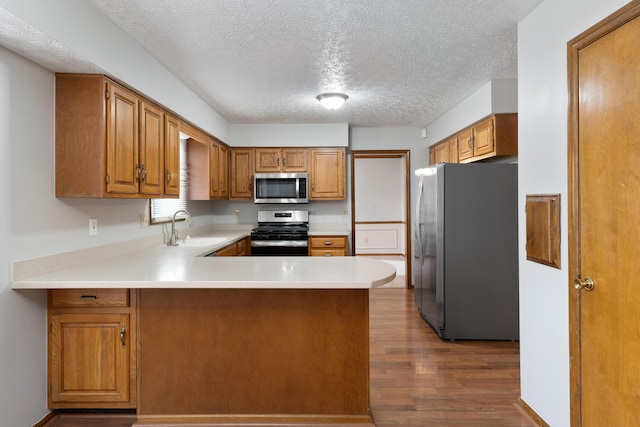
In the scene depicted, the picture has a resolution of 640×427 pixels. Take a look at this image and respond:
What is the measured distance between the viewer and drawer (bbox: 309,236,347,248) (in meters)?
4.98

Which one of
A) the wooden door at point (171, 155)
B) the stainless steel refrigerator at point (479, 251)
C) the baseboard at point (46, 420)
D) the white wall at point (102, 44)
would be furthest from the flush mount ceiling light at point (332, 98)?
the baseboard at point (46, 420)

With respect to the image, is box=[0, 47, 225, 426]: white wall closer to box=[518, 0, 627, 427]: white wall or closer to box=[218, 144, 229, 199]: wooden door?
box=[218, 144, 229, 199]: wooden door

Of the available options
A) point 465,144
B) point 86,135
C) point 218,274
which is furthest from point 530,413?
point 86,135

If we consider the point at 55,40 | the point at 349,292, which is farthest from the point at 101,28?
the point at 349,292

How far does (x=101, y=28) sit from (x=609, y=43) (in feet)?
8.43

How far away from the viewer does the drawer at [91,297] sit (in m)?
2.19

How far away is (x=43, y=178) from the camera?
7.26ft

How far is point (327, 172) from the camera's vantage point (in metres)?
5.29

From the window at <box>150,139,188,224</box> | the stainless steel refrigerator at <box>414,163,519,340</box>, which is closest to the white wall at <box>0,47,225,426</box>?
the window at <box>150,139,188,224</box>

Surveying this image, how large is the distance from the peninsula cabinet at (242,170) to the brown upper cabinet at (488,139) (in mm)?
2635

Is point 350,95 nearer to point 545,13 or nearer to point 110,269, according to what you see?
point 545,13

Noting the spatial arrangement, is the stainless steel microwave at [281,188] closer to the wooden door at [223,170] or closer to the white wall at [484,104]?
the wooden door at [223,170]

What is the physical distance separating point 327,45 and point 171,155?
5.23ft

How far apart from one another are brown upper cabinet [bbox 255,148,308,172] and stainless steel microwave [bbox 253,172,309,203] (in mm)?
101
